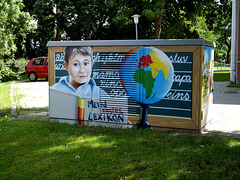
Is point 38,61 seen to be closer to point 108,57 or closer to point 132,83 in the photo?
point 108,57

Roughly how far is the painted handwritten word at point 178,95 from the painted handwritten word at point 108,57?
1.34m

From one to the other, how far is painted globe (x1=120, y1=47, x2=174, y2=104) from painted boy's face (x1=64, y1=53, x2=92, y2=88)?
2.88 feet

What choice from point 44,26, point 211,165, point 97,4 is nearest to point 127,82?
point 211,165

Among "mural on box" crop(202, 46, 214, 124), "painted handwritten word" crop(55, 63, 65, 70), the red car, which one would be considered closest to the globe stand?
"mural on box" crop(202, 46, 214, 124)

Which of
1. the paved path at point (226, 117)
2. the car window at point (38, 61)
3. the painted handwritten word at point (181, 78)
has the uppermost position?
the car window at point (38, 61)

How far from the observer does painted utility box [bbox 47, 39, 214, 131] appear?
6.71 metres

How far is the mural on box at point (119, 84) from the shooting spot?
6.80m

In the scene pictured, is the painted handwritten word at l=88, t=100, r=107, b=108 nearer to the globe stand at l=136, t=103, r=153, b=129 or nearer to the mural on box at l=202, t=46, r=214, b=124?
the globe stand at l=136, t=103, r=153, b=129

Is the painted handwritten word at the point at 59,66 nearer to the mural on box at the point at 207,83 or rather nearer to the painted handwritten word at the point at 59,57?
the painted handwritten word at the point at 59,57

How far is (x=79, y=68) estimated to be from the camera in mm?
7676

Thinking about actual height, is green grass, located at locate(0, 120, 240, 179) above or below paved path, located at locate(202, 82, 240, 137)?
below

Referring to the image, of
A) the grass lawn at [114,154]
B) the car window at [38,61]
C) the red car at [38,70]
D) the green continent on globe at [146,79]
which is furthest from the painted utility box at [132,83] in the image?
the car window at [38,61]

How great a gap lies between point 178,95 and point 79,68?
244 centimetres

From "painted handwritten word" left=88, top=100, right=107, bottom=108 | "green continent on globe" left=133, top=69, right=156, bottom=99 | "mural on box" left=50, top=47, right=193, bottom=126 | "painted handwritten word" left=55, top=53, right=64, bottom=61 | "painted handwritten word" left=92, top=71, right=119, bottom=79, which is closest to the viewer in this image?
"mural on box" left=50, top=47, right=193, bottom=126
